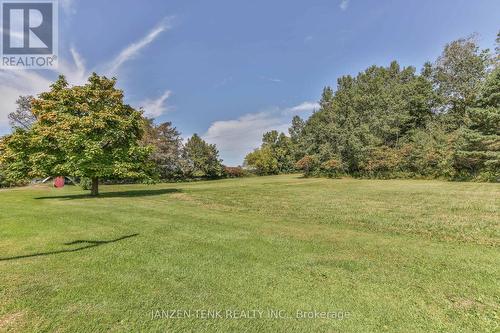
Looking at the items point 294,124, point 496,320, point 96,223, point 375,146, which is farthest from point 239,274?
point 294,124

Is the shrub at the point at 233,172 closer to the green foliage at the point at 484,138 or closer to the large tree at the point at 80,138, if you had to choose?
the green foliage at the point at 484,138

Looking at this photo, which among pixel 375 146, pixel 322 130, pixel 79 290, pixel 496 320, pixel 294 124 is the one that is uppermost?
pixel 294 124

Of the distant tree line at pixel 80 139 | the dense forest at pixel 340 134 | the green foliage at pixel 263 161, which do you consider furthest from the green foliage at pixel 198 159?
the distant tree line at pixel 80 139

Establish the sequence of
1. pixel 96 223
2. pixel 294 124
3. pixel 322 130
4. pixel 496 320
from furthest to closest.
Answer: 1. pixel 294 124
2. pixel 322 130
3. pixel 96 223
4. pixel 496 320

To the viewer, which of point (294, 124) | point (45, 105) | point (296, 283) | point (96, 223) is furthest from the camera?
point (294, 124)

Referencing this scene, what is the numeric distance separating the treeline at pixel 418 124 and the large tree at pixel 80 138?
34027mm

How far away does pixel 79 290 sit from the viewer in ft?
13.4

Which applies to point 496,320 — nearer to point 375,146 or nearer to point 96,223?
point 96,223

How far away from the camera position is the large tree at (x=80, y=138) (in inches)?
685

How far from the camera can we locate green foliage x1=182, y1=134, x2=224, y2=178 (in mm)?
54125

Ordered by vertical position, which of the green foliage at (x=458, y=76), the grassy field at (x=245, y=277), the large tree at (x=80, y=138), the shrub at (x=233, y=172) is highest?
the green foliage at (x=458, y=76)

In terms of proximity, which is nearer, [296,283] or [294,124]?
[296,283]

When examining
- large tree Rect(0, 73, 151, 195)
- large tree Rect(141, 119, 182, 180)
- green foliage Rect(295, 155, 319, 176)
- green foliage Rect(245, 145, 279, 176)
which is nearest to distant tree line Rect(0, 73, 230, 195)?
large tree Rect(0, 73, 151, 195)

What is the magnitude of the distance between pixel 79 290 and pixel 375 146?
44.2 metres
